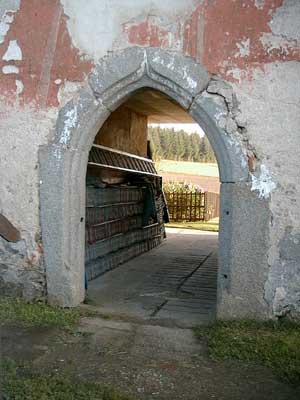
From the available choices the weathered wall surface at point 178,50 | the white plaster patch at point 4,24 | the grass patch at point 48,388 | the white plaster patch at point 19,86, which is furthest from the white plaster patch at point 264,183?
the white plaster patch at point 4,24

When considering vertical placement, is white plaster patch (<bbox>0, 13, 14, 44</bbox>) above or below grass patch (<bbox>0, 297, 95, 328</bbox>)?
above

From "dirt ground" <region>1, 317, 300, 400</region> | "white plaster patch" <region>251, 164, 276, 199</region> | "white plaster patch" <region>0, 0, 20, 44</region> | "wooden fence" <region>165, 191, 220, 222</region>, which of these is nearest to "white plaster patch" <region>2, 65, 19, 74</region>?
"white plaster patch" <region>0, 0, 20, 44</region>

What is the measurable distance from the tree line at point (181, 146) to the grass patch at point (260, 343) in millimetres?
63951

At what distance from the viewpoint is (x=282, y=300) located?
5.18 meters

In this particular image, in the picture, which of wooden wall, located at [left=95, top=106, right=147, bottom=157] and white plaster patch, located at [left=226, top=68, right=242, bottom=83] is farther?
wooden wall, located at [left=95, top=106, right=147, bottom=157]

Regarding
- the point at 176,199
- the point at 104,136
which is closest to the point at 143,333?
the point at 104,136

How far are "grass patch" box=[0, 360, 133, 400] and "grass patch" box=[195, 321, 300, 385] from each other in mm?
1276

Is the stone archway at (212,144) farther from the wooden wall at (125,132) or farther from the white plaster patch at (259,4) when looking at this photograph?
the wooden wall at (125,132)

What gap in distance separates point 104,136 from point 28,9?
10.9ft

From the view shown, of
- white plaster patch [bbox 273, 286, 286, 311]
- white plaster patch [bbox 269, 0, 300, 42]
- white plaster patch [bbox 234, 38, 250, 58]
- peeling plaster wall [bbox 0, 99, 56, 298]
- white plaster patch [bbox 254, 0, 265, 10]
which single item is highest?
white plaster patch [bbox 254, 0, 265, 10]

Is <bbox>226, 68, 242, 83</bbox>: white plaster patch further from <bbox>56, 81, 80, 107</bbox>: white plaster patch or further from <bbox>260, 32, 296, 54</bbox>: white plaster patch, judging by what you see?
<bbox>56, 81, 80, 107</bbox>: white plaster patch

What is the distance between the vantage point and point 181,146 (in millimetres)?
74500

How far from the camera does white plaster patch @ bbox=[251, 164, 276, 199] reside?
5.16 m

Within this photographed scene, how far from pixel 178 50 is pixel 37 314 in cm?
326
